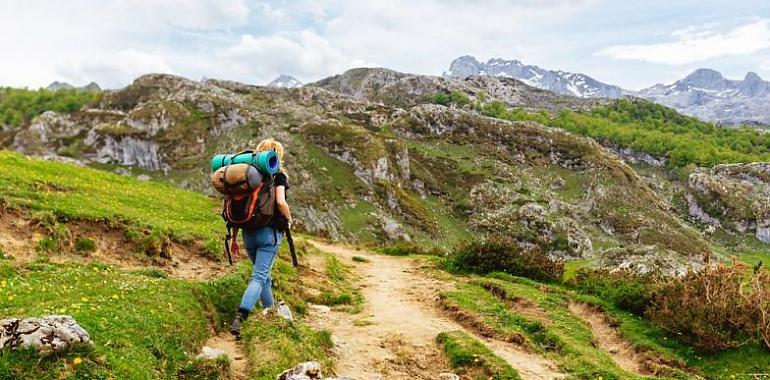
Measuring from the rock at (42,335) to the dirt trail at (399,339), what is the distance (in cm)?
545

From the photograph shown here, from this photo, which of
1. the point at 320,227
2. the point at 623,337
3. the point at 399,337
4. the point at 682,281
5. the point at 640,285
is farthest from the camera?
the point at 320,227

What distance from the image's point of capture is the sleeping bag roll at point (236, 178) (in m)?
10.5

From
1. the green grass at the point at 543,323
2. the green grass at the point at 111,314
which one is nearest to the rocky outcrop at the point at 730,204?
the green grass at the point at 543,323

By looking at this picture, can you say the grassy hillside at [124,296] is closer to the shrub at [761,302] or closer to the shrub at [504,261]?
the shrub at [504,261]

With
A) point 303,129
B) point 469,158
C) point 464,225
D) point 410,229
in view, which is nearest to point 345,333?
point 410,229

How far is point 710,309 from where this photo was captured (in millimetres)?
16172

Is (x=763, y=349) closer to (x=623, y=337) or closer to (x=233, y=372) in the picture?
(x=623, y=337)

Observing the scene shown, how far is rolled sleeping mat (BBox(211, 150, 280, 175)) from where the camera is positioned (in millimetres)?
10750

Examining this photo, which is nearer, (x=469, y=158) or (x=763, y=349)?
(x=763, y=349)

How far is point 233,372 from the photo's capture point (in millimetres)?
9742

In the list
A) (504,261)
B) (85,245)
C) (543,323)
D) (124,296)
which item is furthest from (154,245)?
(504,261)

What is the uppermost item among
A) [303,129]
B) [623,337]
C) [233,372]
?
[303,129]

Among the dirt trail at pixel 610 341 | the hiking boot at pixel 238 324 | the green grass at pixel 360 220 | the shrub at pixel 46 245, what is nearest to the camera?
the hiking boot at pixel 238 324

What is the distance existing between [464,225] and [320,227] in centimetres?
3581
